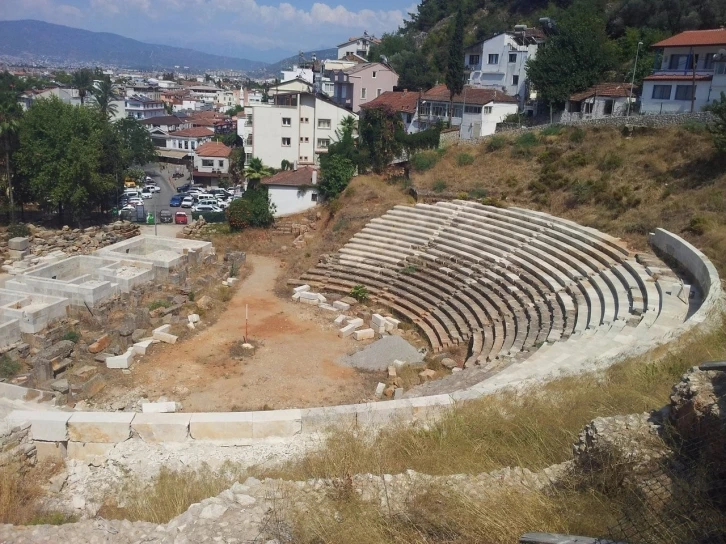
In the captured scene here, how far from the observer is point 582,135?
93.6ft

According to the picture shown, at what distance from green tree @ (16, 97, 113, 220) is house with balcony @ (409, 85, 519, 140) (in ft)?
69.6

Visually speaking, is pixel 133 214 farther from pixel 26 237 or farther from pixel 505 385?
pixel 505 385

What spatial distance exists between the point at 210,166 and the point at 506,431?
5233 cm

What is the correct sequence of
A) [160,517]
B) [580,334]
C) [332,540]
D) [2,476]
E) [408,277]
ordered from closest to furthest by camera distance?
[332,540] → [160,517] → [2,476] → [580,334] → [408,277]

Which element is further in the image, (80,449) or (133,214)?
(133,214)

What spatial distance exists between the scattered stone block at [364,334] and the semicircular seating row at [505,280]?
64.5 inches

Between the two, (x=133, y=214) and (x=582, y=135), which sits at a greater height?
(x=582, y=135)

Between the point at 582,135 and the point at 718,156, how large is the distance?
23.8 feet

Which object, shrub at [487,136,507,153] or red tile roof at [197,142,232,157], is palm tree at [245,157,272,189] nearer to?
shrub at [487,136,507,153]

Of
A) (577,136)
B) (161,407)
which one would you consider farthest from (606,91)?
(161,407)

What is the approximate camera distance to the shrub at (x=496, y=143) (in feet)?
100

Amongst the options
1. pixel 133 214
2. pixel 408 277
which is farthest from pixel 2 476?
pixel 133 214

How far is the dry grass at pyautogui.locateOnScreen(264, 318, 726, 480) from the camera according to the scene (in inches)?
280

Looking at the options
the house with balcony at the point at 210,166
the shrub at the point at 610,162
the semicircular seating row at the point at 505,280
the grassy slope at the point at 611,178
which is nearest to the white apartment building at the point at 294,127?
the grassy slope at the point at 611,178
